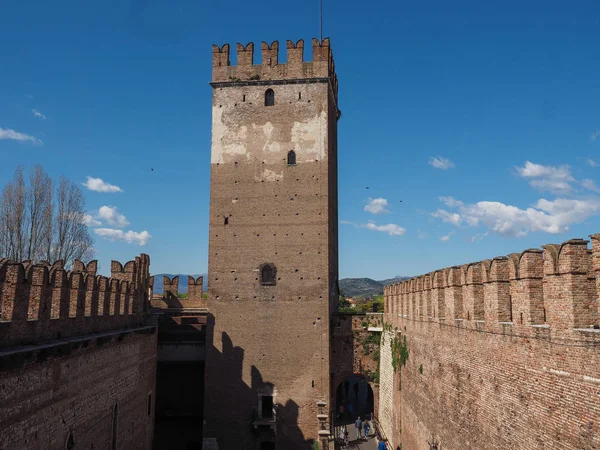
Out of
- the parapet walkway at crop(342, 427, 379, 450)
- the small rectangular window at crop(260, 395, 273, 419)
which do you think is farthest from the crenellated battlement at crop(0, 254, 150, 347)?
the parapet walkway at crop(342, 427, 379, 450)

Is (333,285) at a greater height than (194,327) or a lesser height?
greater

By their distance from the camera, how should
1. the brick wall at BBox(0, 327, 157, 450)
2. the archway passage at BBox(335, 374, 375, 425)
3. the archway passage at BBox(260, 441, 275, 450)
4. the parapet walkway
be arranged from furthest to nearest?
the archway passage at BBox(335, 374, 375, 425) → the parapet walkway → the archway passage at BBox(260, 441, 275, 450) → the brick wall at BBox(0, 327, 157, 450)

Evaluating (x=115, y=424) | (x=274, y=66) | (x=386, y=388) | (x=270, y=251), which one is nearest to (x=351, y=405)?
(x=386, y=388)

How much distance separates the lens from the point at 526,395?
6461mm

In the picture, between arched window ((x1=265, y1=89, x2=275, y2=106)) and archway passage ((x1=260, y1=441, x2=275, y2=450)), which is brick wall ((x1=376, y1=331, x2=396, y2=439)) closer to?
archway passage ((x1=260, y1=441, x2=275, y2=450))

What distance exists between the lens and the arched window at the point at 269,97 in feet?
60.4

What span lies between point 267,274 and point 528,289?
1179 cm

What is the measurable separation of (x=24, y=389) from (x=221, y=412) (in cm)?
960

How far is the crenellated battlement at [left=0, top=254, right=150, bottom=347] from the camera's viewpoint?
806 centimetres

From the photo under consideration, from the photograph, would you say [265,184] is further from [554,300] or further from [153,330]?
[554,300]

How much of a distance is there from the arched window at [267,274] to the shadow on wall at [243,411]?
228 cm

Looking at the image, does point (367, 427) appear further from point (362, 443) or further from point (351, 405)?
point (351, 405)

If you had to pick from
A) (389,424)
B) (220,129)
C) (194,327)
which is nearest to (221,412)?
(194,327)

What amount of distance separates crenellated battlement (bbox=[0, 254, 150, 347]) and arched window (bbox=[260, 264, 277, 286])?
4582mm
